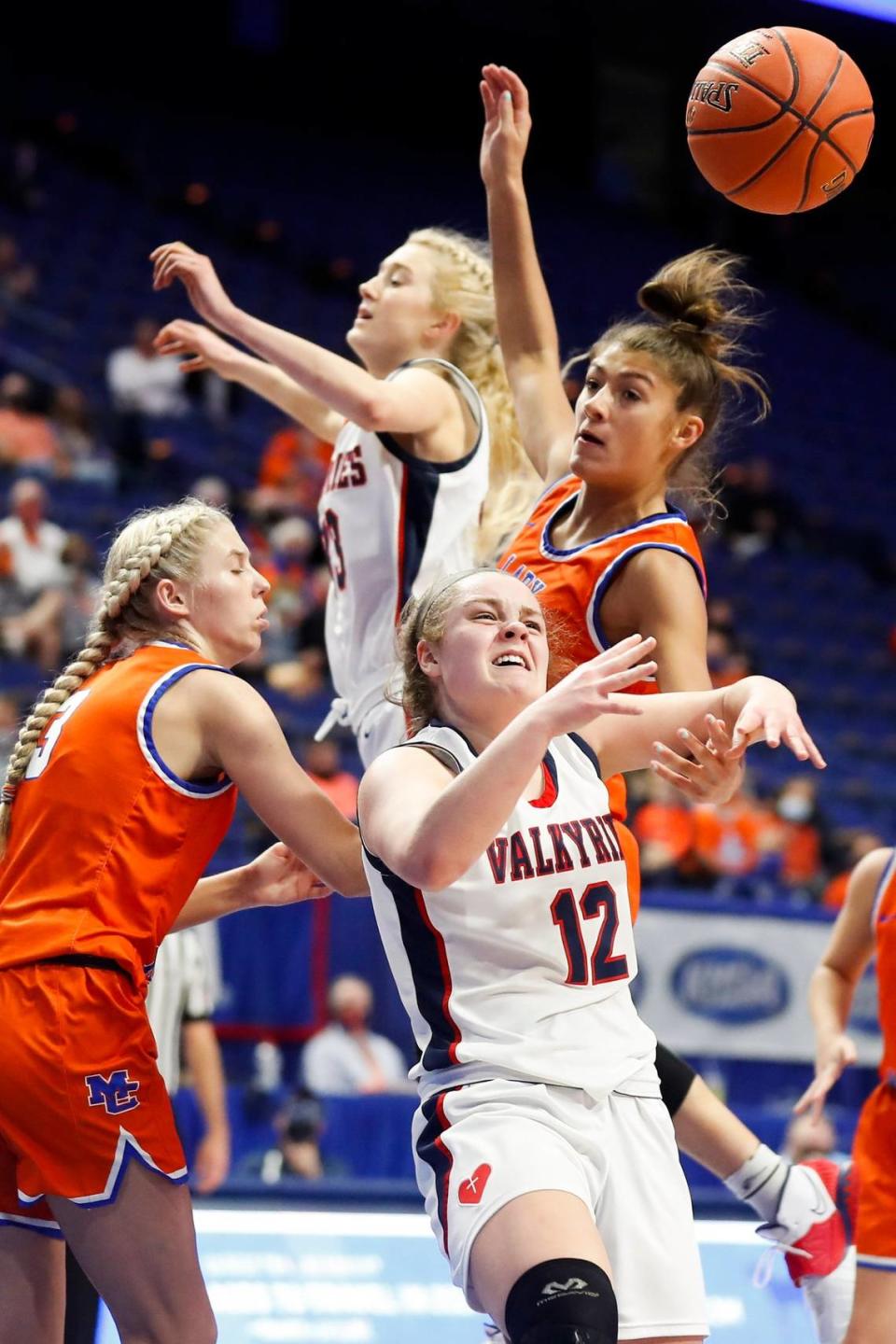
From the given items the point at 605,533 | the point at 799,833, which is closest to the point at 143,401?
the point at 799,833

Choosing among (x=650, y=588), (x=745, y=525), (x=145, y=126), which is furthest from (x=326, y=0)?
(x=650, y=588)

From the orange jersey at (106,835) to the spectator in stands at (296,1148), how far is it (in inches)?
147

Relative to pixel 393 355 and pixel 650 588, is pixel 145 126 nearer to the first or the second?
pixel 393 355

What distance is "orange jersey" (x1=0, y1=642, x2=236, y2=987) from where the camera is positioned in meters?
2.94

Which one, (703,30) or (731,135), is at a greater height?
(703,30)

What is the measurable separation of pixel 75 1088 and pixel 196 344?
2.22 meters

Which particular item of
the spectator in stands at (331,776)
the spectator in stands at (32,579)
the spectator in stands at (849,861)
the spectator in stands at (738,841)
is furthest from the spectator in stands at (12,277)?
the spectator in stands at (849,861)

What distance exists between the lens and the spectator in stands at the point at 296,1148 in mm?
6539

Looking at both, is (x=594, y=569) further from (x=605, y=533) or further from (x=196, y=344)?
(x=196, y=344)

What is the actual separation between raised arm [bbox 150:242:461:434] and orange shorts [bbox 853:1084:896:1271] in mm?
1974

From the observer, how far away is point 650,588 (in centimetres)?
349

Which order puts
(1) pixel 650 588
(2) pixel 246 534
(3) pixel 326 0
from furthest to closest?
(3) pixel 326 0
(2) pixel 246 534
(1) pixel 650 588

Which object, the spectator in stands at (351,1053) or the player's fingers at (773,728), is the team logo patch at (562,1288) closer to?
the player's fingers at (773,728)

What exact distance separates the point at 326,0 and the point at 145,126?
2.75 meters
